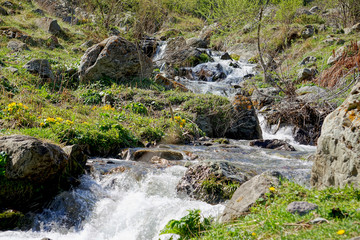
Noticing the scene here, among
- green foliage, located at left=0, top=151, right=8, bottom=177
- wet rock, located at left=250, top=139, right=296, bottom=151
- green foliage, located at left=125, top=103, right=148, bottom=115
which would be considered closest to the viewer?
green foliage, located at left=0, top=151, right=8, bottom=177

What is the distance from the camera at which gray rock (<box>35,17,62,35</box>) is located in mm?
18062

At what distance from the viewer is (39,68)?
10562 millimetres

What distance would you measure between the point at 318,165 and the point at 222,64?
620 inches

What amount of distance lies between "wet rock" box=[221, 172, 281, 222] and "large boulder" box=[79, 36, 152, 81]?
9.45 m

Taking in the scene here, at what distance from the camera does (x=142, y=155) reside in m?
6.32

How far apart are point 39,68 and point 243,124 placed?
7507 mm

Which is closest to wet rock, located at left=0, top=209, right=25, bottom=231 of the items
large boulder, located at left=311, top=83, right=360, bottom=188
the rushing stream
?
the rushing stream

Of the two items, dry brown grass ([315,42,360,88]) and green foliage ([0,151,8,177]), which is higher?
dry brown grass ([315,42,360,88])

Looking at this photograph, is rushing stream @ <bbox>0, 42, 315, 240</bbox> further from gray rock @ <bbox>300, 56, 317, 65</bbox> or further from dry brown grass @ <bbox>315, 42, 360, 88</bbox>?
gray rock @ <bbox>300, 56, 317, 65</bbox>

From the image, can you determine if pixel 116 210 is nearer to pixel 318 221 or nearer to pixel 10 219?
pixel 10 219

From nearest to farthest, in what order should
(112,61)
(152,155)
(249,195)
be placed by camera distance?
1. (249,195)
2. (152,155)
3. (112,61)

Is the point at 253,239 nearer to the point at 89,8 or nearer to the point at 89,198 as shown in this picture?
the point at 89,198

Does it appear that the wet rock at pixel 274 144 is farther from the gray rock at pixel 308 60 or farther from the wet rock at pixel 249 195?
the gray rock at pixel 308 60

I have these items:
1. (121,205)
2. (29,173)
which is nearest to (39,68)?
(29,173)
